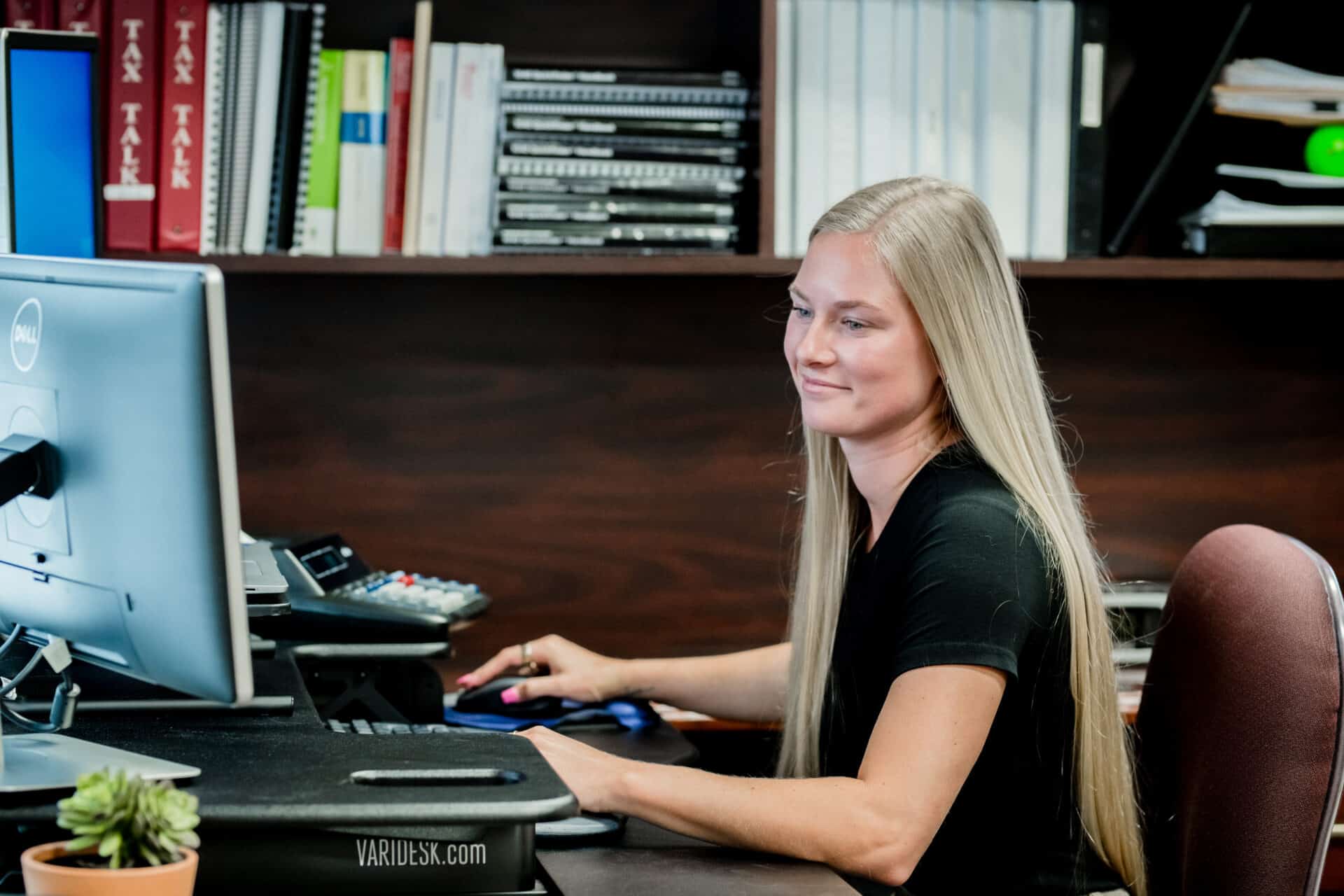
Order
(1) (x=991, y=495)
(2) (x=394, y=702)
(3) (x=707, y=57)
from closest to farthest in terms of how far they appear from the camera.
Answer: (1) (x=991, y=495) < (2) (x=394, y=702) < (3) (x=707, y=57)

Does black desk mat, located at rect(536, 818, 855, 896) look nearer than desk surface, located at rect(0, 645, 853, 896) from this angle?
No

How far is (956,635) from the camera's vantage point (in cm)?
121

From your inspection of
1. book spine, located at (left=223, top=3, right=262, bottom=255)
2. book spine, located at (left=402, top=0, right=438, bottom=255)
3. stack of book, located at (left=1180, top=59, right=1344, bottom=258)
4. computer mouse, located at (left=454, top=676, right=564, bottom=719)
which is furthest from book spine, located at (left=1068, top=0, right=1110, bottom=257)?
book spine, located at (left=223, top=3, right=262, bottom=255)

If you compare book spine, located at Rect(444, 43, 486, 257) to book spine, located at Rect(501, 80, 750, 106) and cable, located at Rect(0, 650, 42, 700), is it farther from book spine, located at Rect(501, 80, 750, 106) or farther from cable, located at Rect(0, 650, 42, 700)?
cable, located at Rect(0, 650, 42, 700)

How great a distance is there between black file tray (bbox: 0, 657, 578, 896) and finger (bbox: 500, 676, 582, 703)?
1.75 ft

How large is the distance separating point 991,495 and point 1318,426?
4.02 feet

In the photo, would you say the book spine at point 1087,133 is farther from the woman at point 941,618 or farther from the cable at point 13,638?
the cable at point 13,638

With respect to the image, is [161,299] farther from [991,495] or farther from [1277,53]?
[1277,53]

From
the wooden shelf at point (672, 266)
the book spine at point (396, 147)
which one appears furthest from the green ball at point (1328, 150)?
the book spine at point (396, 147)

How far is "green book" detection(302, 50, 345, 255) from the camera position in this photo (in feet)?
6.38

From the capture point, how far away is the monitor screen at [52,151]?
142 cm

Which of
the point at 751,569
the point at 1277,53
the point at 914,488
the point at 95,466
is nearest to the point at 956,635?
the point at 914,488

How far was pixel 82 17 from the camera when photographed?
6.25 feet

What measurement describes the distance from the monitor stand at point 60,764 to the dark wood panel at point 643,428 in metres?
1.17
